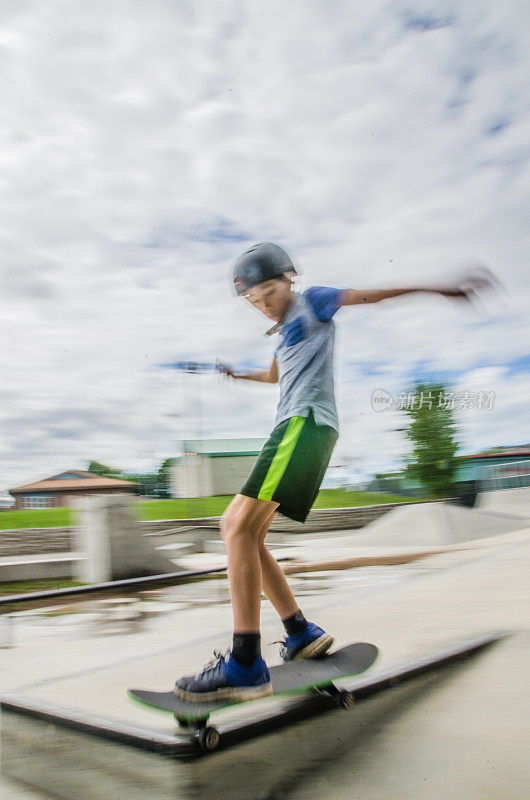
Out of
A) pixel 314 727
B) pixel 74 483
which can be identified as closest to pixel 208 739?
pixel 314 727

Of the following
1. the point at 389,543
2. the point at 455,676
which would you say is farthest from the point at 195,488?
the point at 389,543

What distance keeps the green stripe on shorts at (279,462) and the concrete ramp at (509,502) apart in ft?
70.2

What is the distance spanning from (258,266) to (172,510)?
73.6ft

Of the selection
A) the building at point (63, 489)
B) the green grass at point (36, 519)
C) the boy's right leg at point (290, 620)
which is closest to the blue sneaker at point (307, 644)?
the boy's right leg at point (290, 620)

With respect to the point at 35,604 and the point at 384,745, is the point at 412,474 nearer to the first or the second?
the point at 35,604

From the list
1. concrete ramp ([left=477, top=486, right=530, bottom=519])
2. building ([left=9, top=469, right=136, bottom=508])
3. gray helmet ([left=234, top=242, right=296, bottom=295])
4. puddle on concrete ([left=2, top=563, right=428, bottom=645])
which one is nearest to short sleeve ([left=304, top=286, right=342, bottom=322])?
gray helmet ([left=234, top=242, right=296, bottom=295])

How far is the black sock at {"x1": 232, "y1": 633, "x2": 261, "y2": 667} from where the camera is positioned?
1867 millimetres

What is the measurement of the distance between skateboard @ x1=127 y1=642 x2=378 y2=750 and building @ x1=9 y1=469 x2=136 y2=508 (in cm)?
2258

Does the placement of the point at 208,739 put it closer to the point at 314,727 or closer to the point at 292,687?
the point at 292,687

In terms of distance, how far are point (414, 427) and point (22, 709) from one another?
3490 centimetres

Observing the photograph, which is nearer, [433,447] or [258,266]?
[258,266]

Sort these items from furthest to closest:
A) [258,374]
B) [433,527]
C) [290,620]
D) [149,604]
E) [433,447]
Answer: [433,447] < [433,527] < [149,604] < [258,374] < [290,620]

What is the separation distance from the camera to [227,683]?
5.97 feet

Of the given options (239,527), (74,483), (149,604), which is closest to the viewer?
(239,527)
